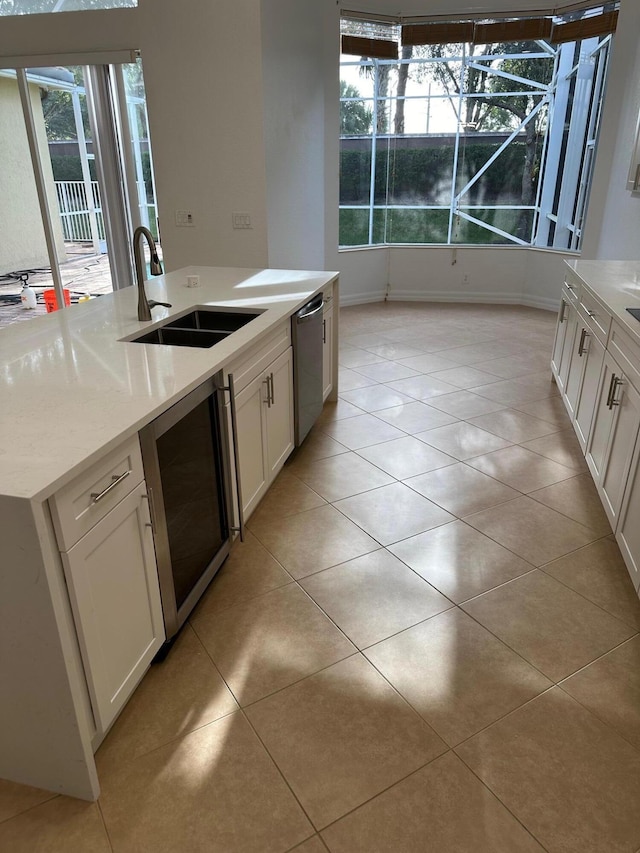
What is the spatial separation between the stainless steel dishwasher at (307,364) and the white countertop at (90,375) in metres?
0.09

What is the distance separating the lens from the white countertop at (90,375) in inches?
51.7

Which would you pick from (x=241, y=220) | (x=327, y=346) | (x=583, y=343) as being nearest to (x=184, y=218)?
(x=241, y=220)

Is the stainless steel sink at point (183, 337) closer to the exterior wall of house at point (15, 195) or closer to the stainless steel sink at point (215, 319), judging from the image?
the stainless steel sink at point (215, 319)

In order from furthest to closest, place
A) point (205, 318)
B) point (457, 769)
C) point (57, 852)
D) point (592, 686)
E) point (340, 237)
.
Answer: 1. point (340, 237)
2. point (205, 318)
3. point (592, 686)
4. point (457, 769)
5. point (57, 852)

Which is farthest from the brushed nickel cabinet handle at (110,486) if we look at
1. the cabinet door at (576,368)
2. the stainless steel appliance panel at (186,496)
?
the cabinet door at (576,368)

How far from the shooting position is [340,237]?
6.75 m

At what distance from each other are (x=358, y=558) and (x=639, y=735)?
3.62ft

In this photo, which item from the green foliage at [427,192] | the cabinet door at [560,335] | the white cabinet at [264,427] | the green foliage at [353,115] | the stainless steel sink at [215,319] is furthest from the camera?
the green foliage at [427,192]

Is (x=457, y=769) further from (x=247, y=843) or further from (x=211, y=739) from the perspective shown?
(x=211, y=739)

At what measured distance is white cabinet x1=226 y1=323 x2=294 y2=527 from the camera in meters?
2.29

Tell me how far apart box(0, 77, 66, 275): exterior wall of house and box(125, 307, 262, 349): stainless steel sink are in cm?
637

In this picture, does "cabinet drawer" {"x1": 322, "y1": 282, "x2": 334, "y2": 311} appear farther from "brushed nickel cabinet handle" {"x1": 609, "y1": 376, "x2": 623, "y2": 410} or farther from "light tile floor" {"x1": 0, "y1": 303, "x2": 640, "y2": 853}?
"brushed nickel cabinet handle" {"x1": 609, "y1": 376, "x2": 623, "y2": 410}

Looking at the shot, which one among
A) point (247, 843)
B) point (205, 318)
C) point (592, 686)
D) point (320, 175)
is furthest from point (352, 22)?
point (247, 843)

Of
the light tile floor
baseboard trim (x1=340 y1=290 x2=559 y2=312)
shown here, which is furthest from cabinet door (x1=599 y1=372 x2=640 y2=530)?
baseboard trim (x1=340 y1=290 x2=559 y2=312)
